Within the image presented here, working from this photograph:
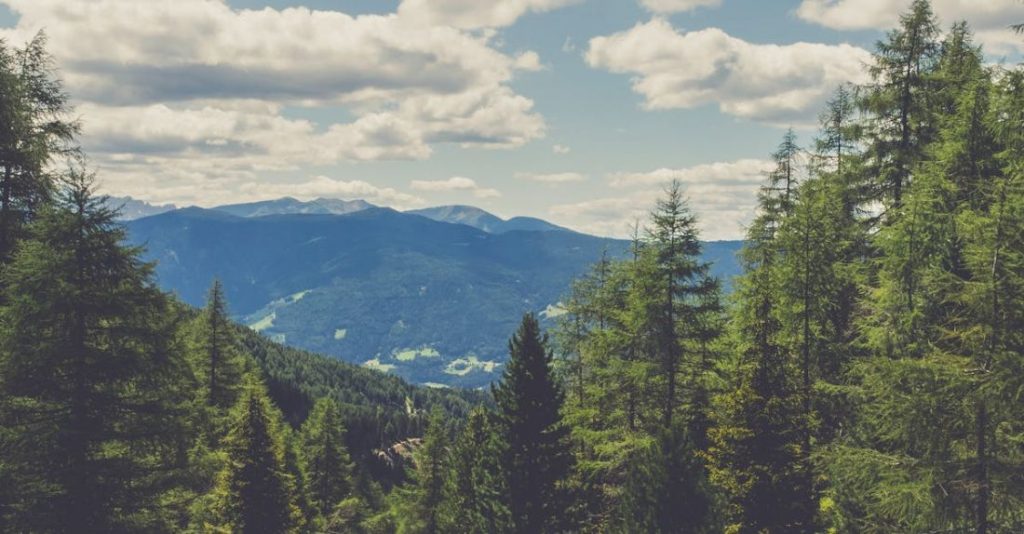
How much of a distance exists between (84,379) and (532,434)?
46.6ft

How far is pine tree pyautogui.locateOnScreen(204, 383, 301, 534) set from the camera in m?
28.5

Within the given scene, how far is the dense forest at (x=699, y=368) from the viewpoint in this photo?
14.1 meters

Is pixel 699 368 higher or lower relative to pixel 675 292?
lower

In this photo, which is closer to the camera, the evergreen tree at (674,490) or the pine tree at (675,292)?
the evergreen tree at (674,490)

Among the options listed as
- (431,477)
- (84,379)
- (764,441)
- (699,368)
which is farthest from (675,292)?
(431,477)

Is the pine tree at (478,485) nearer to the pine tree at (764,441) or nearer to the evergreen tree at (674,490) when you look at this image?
the evergreen tree at (674,490)

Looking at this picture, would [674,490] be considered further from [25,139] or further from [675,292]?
[25,139]

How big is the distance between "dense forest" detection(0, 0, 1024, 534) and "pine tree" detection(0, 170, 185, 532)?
0.17 ft

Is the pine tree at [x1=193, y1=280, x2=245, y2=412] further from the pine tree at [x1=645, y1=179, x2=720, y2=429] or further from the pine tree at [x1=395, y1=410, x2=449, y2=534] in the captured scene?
the pine tree at [x1=645, y1=179, x2=720, y2=429]

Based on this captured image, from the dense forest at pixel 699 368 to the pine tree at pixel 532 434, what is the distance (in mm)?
82

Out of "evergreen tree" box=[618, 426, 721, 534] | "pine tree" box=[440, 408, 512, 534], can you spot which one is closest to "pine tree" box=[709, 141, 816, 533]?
"evergreen tree" box=[618, 426, 721, 534]

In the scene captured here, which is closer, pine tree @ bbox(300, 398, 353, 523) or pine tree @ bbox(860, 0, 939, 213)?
pine tree @ bbox(860, 0, 939, 213)

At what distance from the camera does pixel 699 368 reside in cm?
2388

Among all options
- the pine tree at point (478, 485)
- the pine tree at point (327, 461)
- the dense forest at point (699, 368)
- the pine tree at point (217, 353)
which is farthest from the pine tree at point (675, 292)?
the pine tree at point (327, 461)
